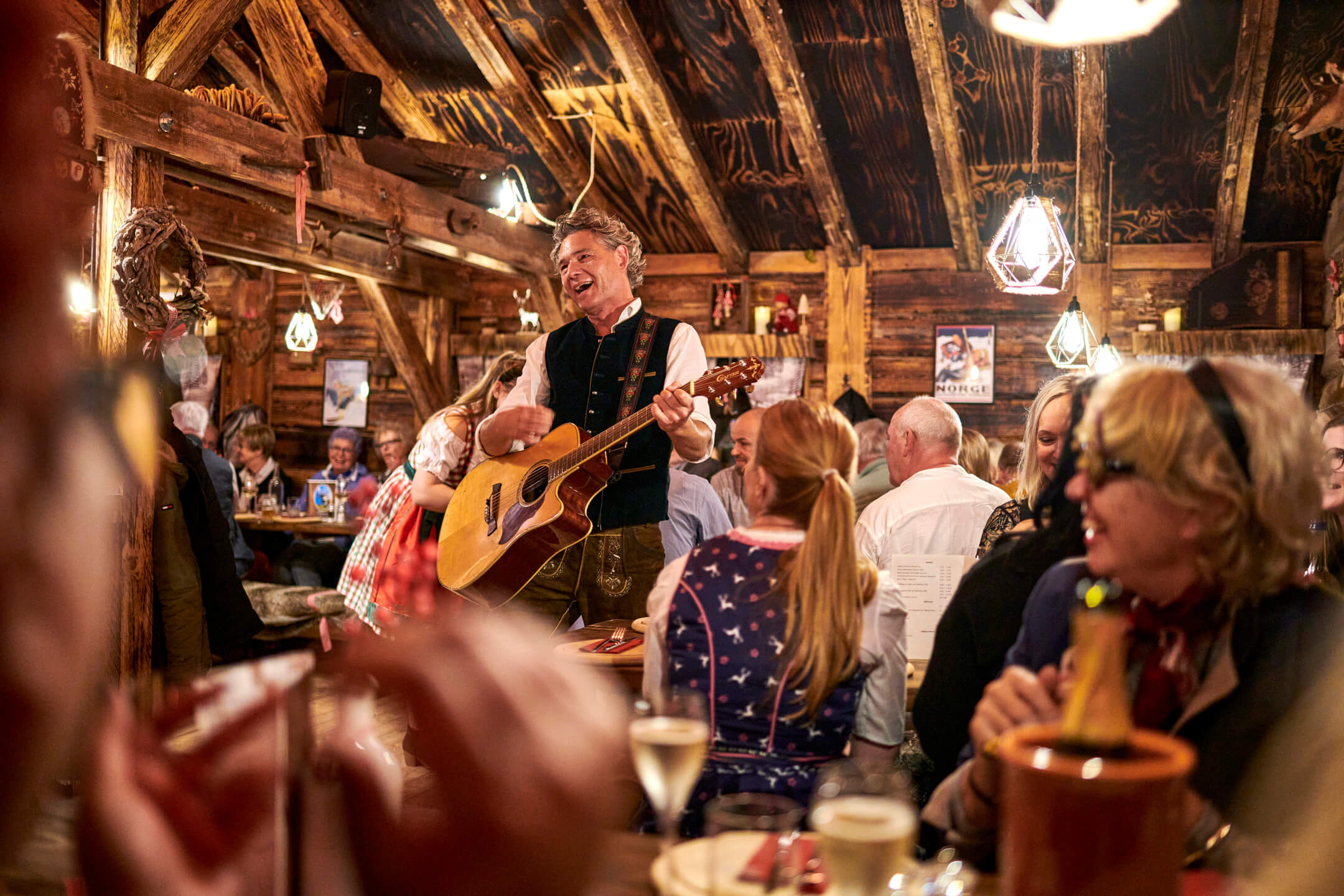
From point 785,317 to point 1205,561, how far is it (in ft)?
21.6

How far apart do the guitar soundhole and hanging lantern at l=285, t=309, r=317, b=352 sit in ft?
16.5

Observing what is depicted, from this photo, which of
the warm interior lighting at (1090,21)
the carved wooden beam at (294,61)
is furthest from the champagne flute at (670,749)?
the carved wooden beam at (294,61)

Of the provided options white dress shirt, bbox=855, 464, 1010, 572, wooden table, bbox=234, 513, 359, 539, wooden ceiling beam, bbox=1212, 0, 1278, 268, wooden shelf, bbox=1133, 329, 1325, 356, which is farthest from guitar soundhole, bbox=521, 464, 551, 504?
wooden shelf, bbox=1133, 329, 1325, 356

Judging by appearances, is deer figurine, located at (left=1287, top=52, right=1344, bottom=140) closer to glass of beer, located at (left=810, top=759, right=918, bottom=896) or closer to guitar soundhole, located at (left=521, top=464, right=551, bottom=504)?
guitar soundhole, located at (left=521, top=464, right=551, bottom=504)

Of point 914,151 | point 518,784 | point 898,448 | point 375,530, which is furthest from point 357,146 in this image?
point 518,784

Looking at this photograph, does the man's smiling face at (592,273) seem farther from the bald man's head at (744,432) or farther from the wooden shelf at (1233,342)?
the wooden shelf at (1233,342)

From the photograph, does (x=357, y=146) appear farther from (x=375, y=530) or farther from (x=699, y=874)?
(x=699, y=874)

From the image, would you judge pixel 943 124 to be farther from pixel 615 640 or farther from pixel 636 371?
pixel 615 640

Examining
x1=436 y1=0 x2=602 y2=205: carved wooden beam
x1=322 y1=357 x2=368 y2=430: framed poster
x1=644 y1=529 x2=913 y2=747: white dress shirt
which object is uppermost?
x1=436 y1=0 x2=602 y2=205: carved wooden beam

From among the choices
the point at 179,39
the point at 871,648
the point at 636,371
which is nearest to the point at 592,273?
the point at 636,371

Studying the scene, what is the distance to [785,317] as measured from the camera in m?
7.59

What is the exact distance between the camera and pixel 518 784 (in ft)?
1.60

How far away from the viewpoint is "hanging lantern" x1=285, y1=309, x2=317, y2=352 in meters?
7.70

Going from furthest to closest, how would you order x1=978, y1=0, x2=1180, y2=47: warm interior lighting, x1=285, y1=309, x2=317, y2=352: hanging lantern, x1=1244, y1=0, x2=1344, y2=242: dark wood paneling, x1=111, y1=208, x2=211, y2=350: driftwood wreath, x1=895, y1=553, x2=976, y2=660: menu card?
x1=285, y1=309, x2=317, y2=352: hanging lantern
x1=1244, y1=0, x2=1344, y2=242: dark wood paneling
x1=111, y1=208, x2=211, y2=350: driftwood wreath
x1=895, y1=553, x2=976, y2=660: menu card
x1=978, y1=0, x2=1180, y2=47: warm interior lighting
